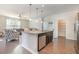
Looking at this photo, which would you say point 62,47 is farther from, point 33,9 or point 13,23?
point 13,23

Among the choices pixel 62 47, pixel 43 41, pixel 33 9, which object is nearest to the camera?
pixel 33 9

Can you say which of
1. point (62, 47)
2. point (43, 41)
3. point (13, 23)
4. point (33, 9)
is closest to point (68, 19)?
point (62, 47)

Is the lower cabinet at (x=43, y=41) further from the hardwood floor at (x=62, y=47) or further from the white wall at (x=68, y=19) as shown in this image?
the white wall at (x=68, y=19)

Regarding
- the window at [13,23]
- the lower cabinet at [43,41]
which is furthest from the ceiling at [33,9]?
the lower cabinet at [43,41]

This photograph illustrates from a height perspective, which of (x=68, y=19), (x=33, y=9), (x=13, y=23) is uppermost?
(x=33, y=9)

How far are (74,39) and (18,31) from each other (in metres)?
2.18

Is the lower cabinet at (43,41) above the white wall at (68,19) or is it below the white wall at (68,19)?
below

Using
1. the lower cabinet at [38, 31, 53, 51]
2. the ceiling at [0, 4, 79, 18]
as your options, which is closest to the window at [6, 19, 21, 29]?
the ceiling at [0, 4, 79, 18]

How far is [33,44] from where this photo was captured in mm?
4555

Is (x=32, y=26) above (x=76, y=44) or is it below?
above

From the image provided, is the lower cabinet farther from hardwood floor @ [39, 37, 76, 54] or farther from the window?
the window

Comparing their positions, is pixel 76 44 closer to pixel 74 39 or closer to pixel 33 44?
pixel 74 39

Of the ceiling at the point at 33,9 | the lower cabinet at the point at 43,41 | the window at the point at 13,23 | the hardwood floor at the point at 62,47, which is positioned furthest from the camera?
the lower cabinet at the point at 43,41
